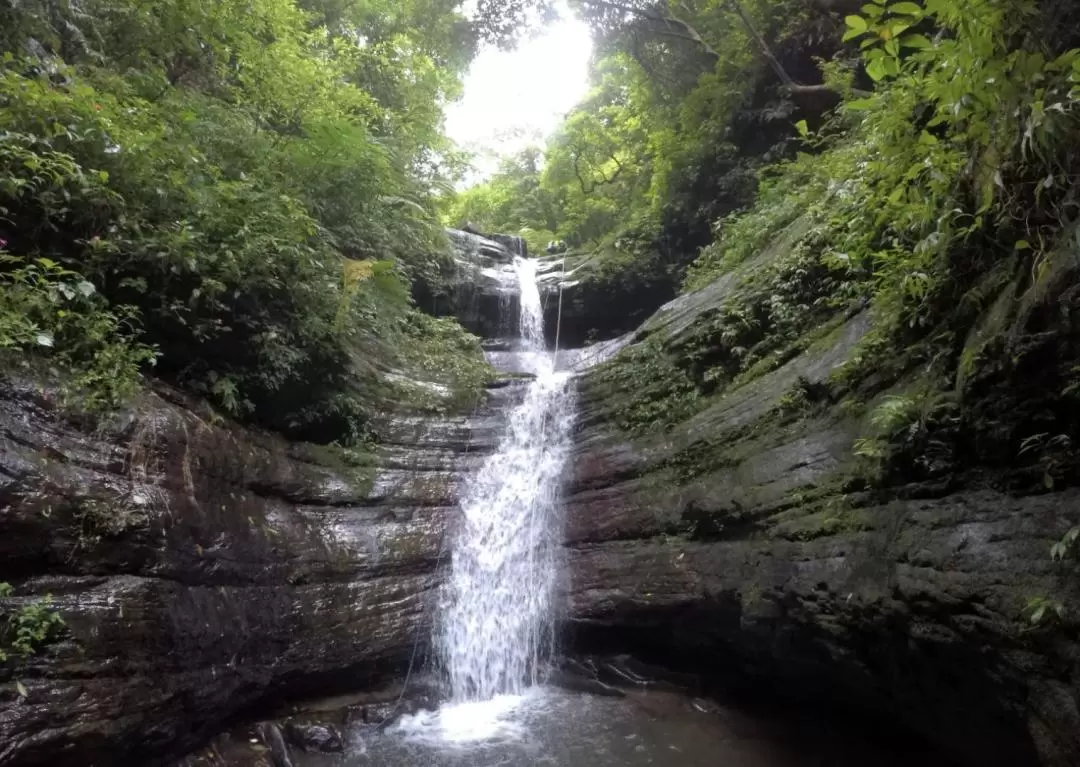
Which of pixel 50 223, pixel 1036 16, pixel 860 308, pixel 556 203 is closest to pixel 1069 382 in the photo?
pixel 1036 16

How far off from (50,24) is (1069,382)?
929 centimetres

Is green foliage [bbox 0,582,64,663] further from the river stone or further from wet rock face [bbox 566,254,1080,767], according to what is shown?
wet rock face [bbox 566,254,1080,767]

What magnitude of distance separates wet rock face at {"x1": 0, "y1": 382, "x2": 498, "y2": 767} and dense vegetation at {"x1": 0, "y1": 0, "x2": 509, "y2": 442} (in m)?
0.53

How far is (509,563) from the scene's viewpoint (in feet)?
25.6

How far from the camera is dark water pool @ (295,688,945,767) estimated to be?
516 centimetres

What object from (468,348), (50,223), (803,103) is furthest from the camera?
(468,348)

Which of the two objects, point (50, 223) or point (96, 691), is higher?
point (50, 223)

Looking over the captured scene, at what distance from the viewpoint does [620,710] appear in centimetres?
612

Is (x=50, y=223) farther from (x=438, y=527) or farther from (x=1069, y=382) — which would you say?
(x=1069, y=382)

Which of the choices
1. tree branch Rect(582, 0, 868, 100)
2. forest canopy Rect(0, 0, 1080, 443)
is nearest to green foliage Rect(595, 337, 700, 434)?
forest canopy Rect(0, 0, 1080, 443)

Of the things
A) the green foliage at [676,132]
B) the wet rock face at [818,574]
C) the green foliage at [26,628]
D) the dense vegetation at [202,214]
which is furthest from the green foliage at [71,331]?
the green foliage at [676,132]

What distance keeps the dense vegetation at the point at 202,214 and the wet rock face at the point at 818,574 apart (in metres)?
3.73

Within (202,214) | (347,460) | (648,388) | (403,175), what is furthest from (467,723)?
(403,175)

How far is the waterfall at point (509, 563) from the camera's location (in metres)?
6.92
